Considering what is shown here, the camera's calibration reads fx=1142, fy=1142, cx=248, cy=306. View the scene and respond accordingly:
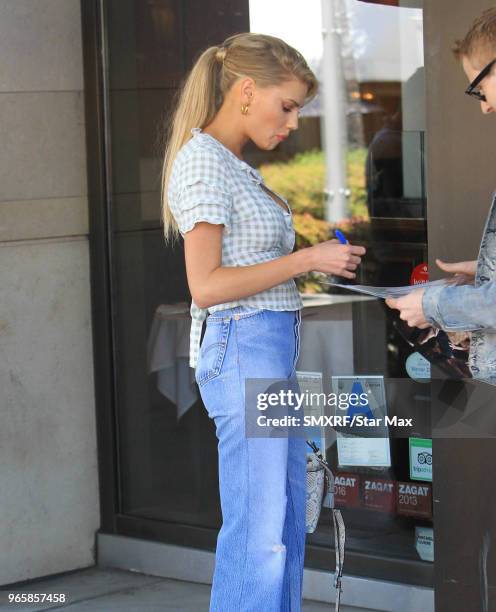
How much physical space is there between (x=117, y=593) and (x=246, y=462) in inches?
69.0

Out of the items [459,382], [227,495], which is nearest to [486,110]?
[459,382]

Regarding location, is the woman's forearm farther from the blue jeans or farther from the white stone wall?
the white stone wall

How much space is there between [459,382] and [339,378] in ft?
4.13

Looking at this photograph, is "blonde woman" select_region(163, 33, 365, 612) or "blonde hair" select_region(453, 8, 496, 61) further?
"blonde woman" select_region(163, 33, 365, 612)

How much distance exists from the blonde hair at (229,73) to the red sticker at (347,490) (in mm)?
1677

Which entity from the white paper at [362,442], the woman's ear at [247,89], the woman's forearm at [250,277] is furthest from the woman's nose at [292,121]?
the white paper at [362,442]

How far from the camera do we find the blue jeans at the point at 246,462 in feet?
9.63

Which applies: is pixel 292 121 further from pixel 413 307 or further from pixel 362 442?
pixel 362 442

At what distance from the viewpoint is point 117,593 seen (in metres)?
4.46

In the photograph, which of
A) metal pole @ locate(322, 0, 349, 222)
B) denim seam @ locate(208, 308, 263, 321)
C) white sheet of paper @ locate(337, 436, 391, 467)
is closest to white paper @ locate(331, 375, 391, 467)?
white sheet of paper @ locate(337, 436, 391, 467)

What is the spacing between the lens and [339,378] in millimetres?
4203

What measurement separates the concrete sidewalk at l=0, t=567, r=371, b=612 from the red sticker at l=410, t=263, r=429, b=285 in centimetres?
119

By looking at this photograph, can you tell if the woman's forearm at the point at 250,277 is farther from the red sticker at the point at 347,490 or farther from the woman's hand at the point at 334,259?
the red sticker at the point at 347,490

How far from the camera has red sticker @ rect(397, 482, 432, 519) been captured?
416cm
